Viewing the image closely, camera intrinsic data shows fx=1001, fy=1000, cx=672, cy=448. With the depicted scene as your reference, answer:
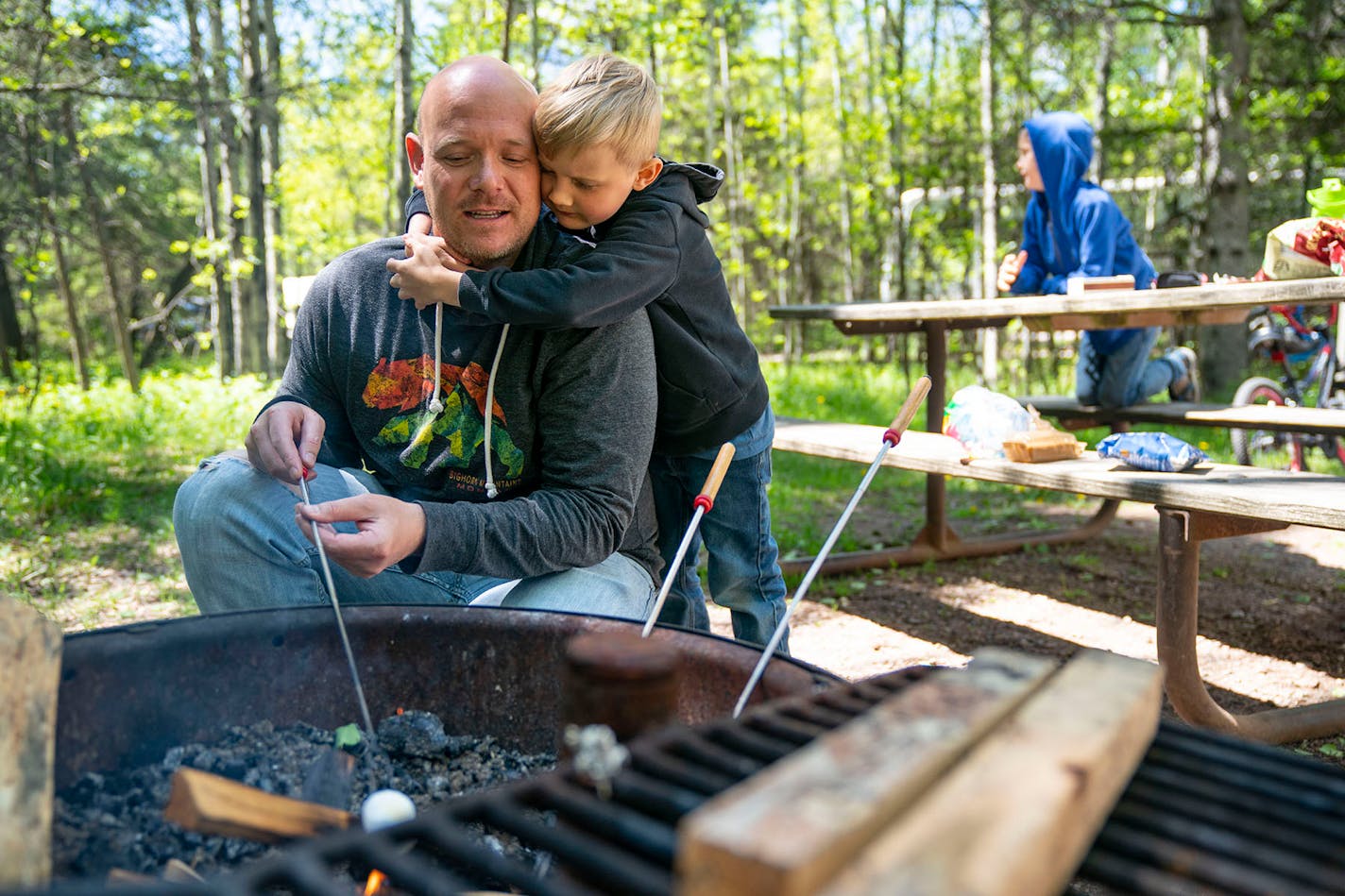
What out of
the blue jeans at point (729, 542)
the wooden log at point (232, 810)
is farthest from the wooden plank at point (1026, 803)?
the blue jeans at point (729, 542)

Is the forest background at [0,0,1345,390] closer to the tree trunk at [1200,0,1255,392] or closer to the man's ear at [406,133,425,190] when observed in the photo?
the tree trunk at [1200,0,1255,392]

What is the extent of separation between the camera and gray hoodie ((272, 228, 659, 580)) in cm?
186

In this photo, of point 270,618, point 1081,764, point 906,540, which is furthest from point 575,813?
point 906,540

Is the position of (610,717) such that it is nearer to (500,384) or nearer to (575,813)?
(575,813)

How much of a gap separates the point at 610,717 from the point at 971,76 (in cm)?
1612

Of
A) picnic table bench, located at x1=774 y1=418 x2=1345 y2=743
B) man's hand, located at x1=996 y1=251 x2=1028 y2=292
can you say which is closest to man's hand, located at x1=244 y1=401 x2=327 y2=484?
picnic table bench, located at x1=774 y1=418 x2=1345 y2=743

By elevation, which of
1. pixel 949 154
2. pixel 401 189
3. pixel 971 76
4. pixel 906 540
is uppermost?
pixel 971 76

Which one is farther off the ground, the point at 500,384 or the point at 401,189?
the point at 401,189

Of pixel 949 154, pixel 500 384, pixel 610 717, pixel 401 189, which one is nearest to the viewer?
pixel 610 717

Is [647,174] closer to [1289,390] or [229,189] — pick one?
[1289,390]

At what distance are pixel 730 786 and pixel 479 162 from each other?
4.84ft

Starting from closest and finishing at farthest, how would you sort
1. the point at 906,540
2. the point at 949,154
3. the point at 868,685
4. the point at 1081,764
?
the point at 1081,764 < the point at 868,685 < the point at 906,540 < the point at 949,154

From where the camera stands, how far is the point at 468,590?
2.03m

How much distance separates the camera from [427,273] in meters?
1.93
